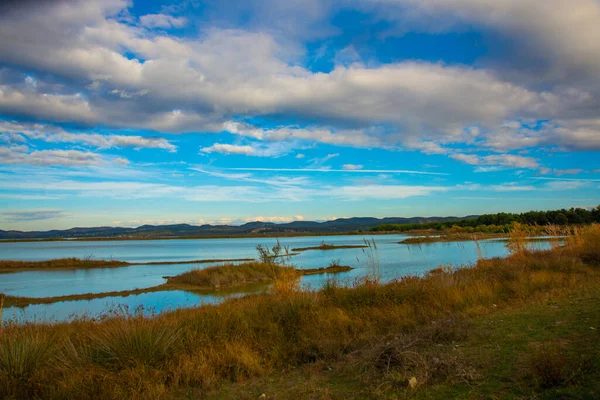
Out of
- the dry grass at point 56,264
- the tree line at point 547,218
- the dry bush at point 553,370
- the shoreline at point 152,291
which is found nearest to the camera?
the dry bush at point 553,370

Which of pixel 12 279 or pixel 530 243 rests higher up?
pixel 530 243

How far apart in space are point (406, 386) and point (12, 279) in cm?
3967

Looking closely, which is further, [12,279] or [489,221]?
[489,221]

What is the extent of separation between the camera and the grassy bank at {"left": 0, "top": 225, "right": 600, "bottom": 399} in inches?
186

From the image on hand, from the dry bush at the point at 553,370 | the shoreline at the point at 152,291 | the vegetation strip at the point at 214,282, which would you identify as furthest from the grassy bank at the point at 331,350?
the vegetation strip at the point at 214,282

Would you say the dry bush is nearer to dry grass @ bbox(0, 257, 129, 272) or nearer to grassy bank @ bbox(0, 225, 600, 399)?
grassy bank @ bbox(0, 225, 600, 399)

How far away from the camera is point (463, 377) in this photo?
465 cm

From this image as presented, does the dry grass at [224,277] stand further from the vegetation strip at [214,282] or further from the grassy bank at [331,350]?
the grassy bank at [331,350]

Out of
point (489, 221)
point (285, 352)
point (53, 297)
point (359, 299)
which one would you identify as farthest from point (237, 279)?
point (489, 221)

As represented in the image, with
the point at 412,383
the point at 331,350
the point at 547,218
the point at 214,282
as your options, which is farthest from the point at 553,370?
the point at 547,218

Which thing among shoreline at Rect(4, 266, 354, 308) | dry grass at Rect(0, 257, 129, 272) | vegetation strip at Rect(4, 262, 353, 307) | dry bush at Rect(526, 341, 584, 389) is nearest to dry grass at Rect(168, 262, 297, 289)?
vegetation strip at Rect(4, 262, 353, 307)

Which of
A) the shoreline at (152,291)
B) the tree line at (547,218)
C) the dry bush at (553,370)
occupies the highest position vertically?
the tree line at (547,218)

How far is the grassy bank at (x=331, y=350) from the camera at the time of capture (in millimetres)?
4727

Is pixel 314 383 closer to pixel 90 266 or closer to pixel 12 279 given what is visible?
pixel 12 279
